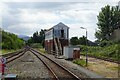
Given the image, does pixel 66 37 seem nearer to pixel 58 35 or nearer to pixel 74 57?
pixel 58 35

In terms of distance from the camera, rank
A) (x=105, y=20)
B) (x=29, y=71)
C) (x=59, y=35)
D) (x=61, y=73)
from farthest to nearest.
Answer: (x=105, y=20) → (x=59, y=35) → (x=29, y=71) → (x=61, y=73)

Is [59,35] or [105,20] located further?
[105,20]

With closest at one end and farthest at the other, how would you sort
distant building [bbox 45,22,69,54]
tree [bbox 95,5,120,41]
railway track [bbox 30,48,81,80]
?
railway track [bbox 30,48,81,80], distant building [bbox 45,22,69,54], tree [bbox 95,5,120,41]

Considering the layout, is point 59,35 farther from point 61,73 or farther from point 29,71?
point 61,73

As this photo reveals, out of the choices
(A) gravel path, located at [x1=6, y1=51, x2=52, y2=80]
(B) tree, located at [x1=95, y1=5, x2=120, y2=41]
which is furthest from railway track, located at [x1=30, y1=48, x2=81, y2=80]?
(B) tree, located at [x1=95, y1=5, x2=120, y2=41]

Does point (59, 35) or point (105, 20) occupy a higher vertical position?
point (105, 20)

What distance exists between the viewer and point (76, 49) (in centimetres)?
4053

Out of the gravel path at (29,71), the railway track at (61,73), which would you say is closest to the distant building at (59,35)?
the gravel path at (29,71)

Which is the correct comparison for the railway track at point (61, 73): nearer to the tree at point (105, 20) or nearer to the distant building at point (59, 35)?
the distant building at point (59, 35)

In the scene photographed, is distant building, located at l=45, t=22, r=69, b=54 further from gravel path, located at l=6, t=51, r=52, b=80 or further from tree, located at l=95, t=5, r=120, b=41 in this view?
gravel path, located at l=6, t=51, r=52, b=80

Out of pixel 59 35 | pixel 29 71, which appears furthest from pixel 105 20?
A: pixel 29 71

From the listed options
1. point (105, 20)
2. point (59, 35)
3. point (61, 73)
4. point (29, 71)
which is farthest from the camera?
point (105, 20)

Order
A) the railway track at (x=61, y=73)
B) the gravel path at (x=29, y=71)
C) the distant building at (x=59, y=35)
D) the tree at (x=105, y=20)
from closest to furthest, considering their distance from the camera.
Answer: the railway track at (x=61, y=73) → the gravel path at (x=29, y=71) → the distant building at (x=59, y=35) → the tree at (x=105, y=20)

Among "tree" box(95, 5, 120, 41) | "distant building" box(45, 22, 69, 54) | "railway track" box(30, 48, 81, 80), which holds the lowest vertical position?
"railway track" box(30, 48, 81, 80)
